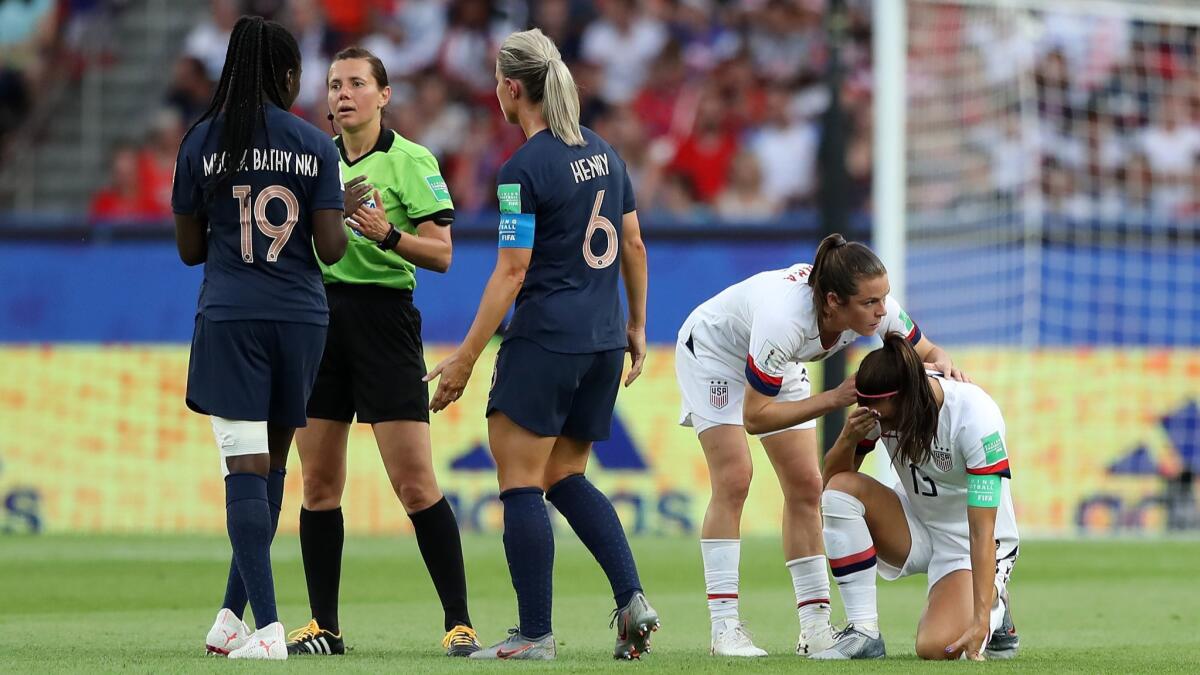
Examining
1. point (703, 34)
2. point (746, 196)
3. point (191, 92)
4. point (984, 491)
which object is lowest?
point (984, 491)

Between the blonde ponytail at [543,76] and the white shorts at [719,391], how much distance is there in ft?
3.52

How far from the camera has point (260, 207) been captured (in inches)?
229

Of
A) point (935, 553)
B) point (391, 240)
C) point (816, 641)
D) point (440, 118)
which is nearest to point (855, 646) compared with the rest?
point (816, 641)

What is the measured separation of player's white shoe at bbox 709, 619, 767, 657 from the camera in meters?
6.25

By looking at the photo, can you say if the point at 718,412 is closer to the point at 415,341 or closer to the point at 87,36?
the point at 415,341

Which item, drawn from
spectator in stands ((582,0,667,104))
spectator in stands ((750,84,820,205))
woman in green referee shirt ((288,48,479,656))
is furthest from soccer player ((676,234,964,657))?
spectator in stands ((582,0,667,104))

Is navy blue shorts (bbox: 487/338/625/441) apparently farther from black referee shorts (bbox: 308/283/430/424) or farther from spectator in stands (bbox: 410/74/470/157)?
spectator in stands (bbox: 410/74/470/157)

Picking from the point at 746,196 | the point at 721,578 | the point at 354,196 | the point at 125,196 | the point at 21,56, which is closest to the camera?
the point at 354,196

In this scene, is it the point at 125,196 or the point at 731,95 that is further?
the point at 731,95

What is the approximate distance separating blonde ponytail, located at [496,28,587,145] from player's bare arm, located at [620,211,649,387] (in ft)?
1.28

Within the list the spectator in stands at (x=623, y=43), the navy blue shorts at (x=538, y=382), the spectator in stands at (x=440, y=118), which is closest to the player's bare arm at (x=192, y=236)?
the navy blue shorts at (x=538, y=382)

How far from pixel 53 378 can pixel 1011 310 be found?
775cm

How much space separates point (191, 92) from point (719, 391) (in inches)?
494

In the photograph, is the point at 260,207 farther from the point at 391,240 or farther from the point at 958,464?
the point at 958,464
